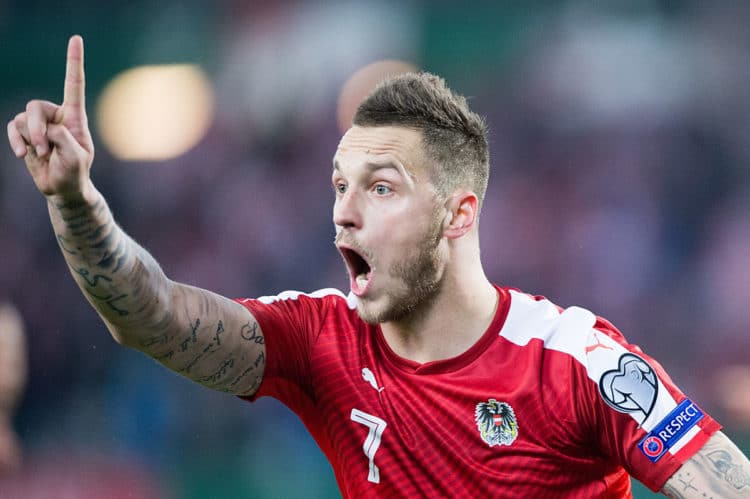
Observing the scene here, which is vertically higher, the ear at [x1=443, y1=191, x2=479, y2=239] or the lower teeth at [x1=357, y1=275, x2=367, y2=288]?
the ear at [x1=443, y1=191, x2=479, y2=239]

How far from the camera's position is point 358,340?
3.21m

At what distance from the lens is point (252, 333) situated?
2.94m

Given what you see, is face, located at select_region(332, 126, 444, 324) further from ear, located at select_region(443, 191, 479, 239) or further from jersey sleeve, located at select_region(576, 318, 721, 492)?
jersey sleeve, located at select_region(576, 318, 721, 492)

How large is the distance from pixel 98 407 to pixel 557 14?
17.1ft

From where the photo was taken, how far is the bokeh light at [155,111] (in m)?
8.01

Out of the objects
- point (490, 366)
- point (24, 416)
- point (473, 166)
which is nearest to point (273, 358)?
point (490, 366)

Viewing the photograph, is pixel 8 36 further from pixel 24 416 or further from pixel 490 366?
pixel 490 366

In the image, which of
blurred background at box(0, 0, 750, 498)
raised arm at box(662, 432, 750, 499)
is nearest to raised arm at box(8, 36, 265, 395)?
raised arm at box(662, 432, 750, 499)

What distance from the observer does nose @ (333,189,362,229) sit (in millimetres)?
2955

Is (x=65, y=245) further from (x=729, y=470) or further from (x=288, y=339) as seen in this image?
(x=729, y=470)

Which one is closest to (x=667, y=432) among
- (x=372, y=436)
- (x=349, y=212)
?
(x=372, y=436)

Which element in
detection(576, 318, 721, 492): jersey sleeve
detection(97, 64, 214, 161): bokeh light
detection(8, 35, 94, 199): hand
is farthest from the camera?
detection(97, 64, 214, 161): bokeh light

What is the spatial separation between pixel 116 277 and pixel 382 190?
976mm

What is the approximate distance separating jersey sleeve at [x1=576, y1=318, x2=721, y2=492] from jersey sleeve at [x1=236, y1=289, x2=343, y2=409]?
0.97 metres
